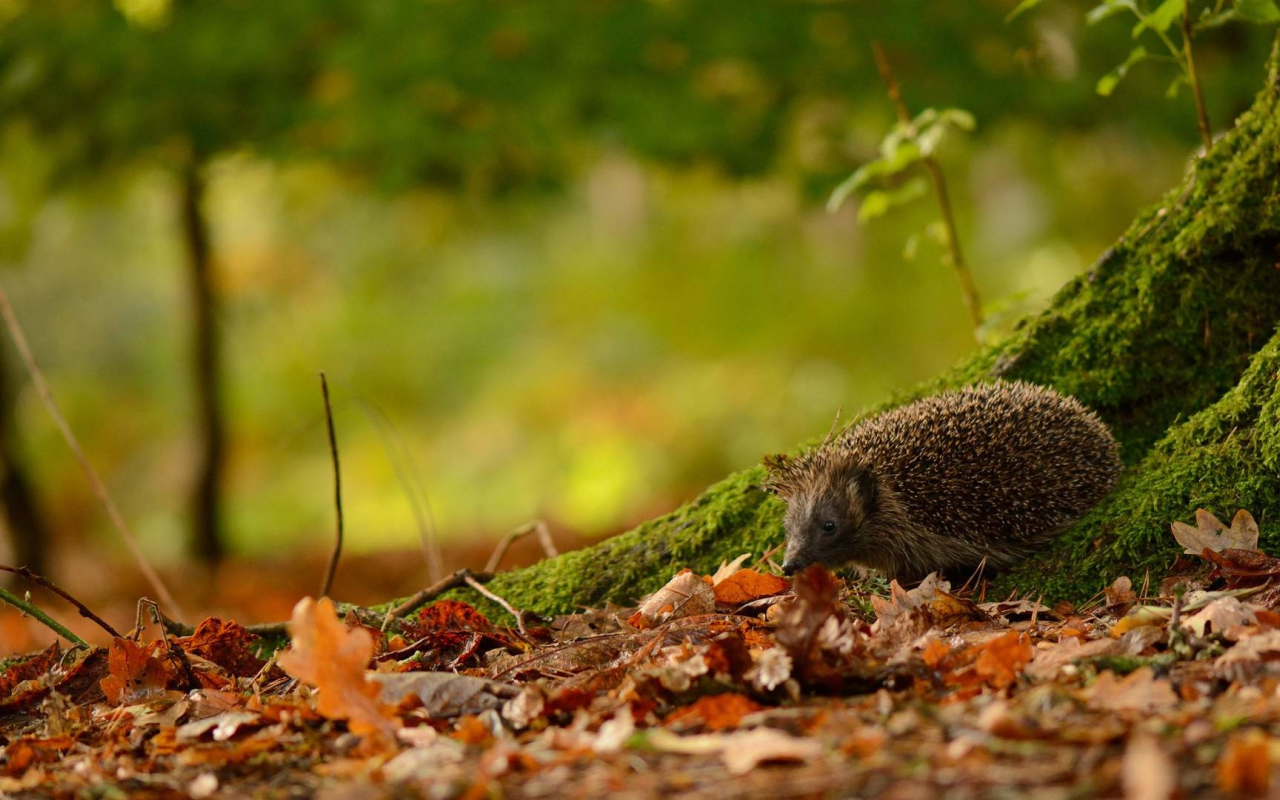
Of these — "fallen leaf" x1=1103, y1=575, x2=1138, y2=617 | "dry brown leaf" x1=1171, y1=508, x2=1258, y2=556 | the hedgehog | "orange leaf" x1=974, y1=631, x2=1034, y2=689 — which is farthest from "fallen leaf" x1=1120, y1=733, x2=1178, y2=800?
the hedgehog

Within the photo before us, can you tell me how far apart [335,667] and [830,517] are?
2423 millimetres

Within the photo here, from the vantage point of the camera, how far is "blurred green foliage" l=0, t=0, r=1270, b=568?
9.98 metres

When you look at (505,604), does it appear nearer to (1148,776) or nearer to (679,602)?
(679,602)

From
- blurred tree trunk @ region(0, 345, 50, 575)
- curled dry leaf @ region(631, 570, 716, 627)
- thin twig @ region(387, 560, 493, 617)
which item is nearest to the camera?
curled dry leaf @ region(631, 570, 716, 627)

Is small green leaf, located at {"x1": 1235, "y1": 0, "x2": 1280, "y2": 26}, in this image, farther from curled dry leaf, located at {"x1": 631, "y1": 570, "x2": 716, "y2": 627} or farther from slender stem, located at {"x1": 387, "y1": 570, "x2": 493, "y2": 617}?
slender stem, located at {"x1": 387, "y1": 570, "x2": 493, "y2": 617}

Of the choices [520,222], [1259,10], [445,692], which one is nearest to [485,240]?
[520,222]

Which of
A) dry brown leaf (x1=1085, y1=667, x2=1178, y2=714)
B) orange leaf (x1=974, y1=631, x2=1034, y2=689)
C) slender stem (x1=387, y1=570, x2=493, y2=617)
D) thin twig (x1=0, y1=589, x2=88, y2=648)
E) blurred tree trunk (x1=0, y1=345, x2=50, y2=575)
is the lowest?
dry brown leaf (x1=1085, y1=667, x2=1178, y2=714)

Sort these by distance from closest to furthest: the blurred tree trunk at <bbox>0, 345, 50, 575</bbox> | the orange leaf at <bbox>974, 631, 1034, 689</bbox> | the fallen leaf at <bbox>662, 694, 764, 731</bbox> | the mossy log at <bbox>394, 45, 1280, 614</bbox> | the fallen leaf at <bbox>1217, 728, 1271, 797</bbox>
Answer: the fallen leaf at <bbox>1217, 728, 1271, 797</bbox>
the fallen leaf at <bbox>662, 694, 764, 731</bbox>
the orange leaf at <bbox>974, 631, 1034, 689</bbox>
the mossy log at <bbox>394, 45, 1280, 614</bbox>
the blurred tree trunk at <bbox>0, 345, 50, 575</bbox>

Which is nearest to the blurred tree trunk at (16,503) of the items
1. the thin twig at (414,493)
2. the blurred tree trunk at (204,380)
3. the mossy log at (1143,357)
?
the blurred tree trunk at (204,380)

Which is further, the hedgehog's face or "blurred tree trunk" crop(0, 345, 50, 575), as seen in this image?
"blurred tree trunk" crop(0, 345, 50, 575)

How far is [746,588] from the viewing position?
4.02 m

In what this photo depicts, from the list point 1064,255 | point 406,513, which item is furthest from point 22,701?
point 406,513

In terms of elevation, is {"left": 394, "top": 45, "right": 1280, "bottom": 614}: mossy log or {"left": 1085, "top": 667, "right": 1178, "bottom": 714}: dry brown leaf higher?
{"left": 394, "top": 45, "right": 1280, "bottom": 614}: mossy log

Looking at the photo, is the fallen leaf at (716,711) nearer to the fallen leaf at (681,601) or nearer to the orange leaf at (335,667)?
the orange leaf at (335,667)
